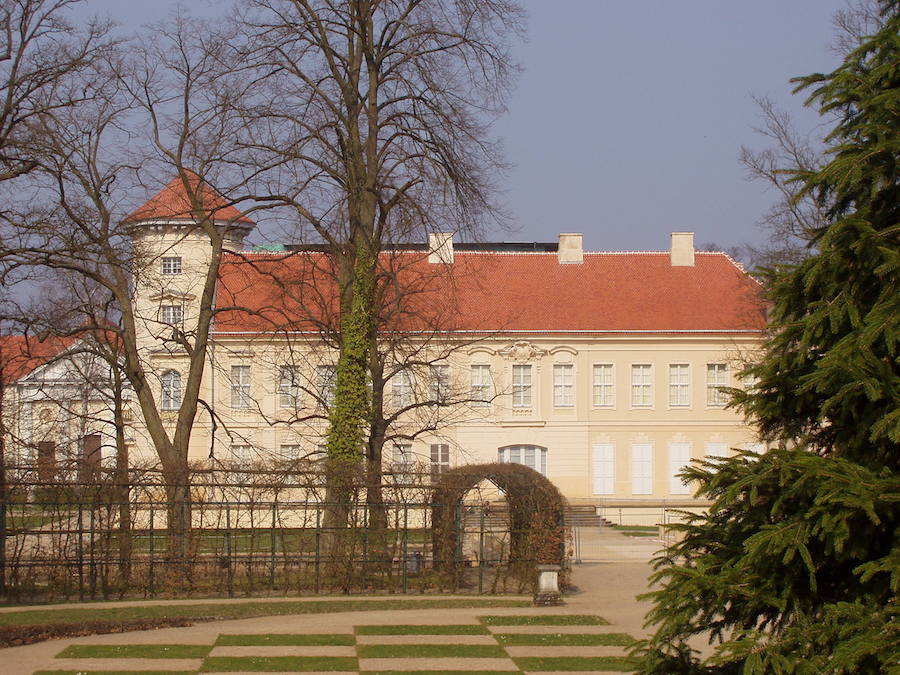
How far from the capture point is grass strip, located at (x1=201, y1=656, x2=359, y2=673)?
14.4 metres

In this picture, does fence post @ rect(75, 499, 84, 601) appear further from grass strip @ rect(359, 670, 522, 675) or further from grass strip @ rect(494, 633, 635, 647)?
grass strip @ rect(359, 670, 522, 675)

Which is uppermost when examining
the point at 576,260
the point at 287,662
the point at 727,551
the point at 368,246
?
the point at 576,260

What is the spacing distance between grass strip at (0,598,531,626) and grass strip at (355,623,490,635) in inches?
92.4

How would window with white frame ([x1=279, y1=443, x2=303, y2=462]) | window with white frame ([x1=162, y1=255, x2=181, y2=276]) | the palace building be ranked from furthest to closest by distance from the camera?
the palace building, window with white frame ([x1=162, y1=255, x2=181, y2=276]), window with white frame ([x1=279, y1=443, x2=303, y2=462])

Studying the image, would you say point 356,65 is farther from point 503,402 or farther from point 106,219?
point 503,402

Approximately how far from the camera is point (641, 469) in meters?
46.5

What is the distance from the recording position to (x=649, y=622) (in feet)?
23.8

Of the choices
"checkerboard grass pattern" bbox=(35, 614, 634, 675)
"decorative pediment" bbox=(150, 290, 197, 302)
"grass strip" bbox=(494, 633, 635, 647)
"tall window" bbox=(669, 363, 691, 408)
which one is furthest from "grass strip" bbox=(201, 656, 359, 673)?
"tall window" bbox=(669, 363, 691, 408)

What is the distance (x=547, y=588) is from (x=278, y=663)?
782 cm

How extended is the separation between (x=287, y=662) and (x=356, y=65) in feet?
51.5

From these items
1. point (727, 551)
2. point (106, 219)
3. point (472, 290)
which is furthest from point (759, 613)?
point (472, 290)

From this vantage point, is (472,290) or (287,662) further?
(472,290)

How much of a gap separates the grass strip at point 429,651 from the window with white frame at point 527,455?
29717mm

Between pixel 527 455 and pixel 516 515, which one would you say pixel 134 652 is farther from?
pixel 527 455
